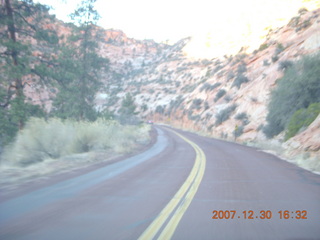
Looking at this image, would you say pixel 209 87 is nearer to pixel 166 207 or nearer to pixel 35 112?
pixel 35 112

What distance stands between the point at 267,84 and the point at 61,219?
2987cm

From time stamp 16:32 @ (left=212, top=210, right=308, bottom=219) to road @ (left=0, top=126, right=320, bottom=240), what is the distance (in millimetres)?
18

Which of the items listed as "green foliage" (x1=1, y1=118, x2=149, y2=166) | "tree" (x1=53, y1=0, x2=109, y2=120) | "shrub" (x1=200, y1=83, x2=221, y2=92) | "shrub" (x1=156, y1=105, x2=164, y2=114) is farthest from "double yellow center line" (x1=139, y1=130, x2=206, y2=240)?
"shrub" (x1=156, y1=105, x2=164, y2=114)

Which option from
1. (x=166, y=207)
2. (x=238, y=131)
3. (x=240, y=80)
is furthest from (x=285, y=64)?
(x=166, y=207)

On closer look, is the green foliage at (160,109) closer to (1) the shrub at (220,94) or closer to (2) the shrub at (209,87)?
(2) the shrub at (209,87)

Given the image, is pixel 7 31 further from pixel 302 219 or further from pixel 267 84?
pixel 267 84

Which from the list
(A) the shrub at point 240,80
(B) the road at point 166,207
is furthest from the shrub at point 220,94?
(B) the road at point 166,207

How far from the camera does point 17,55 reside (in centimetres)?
1738

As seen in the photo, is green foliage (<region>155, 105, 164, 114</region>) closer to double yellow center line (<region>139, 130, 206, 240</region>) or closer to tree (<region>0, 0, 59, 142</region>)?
tree (<region>0, 0, 59, 142</region>)

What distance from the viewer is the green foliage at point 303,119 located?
1800 cm

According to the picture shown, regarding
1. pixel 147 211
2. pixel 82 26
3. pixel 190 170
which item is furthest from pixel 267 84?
pixel 147 211

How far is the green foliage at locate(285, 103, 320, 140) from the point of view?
1800cm

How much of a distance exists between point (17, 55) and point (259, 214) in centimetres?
1560

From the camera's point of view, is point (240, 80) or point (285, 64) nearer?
point (285, 64)
